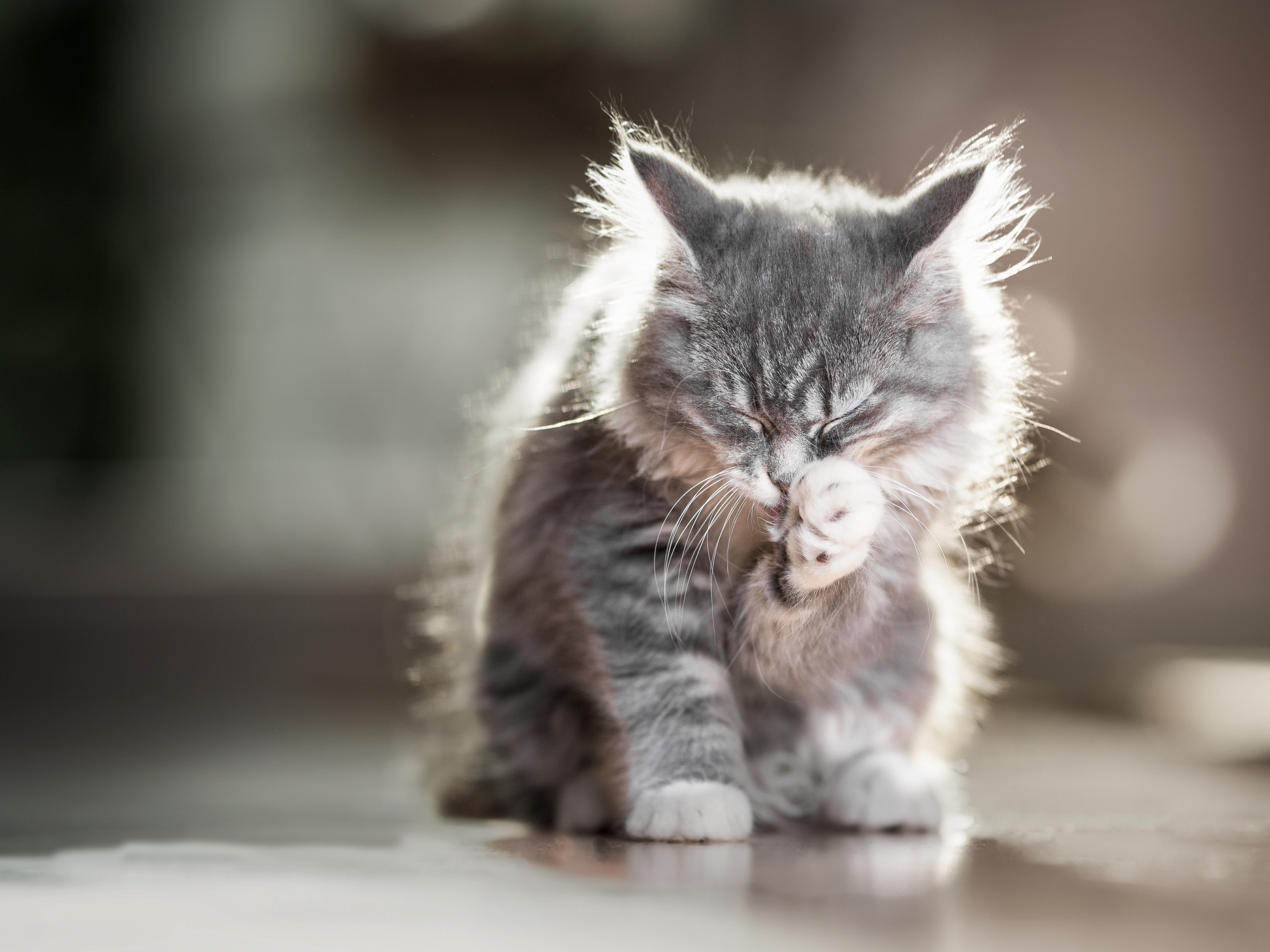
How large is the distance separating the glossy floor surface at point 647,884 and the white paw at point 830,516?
0.32m

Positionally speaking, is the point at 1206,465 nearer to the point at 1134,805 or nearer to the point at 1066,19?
the point at 1066,19

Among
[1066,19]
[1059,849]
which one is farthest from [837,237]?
[1066,19]

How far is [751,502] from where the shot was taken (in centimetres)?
133

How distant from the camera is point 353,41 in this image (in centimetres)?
450

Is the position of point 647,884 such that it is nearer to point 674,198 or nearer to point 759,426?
point 759,426

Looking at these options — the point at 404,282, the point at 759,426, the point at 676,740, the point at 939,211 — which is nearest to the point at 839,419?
the point at 759,426

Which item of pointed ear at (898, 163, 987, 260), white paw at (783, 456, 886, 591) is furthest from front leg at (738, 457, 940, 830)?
pointed ear at (898, 163, 987, 260)

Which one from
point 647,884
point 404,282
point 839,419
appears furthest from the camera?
point 404,282

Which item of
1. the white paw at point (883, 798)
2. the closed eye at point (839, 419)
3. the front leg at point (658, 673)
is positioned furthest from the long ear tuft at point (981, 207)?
the white paw at point (883, 798)

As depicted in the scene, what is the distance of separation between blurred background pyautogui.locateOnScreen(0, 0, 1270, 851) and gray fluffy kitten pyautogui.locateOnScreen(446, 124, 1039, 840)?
886mm

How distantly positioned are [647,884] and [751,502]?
1.38ft

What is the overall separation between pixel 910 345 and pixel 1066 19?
2.87 metres

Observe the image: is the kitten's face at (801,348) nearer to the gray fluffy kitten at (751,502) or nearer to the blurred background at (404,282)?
the gray fluffy kitten at (751,502)

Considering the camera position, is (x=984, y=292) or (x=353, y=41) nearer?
(x=984, y=292)
